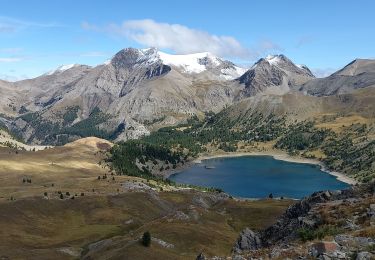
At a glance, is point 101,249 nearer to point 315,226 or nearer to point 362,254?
point 315,226

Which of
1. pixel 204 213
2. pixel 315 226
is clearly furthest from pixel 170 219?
pixel 315 226

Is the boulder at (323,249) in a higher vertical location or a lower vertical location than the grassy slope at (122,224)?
higher

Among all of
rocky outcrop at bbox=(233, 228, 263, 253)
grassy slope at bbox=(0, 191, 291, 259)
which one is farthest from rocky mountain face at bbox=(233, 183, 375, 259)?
grassy slope at bbox=(0, 191, 291, 259)

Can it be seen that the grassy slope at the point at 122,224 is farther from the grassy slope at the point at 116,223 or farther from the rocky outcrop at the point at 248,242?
the rocky outcrop at the point at 248,242

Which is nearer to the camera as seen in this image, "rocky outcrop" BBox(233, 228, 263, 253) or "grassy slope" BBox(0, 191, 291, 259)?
"rocky outcrop" BBox(233, 228, 263, 253)

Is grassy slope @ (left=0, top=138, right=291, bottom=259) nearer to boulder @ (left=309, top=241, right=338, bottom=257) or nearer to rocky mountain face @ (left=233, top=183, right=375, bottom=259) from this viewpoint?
rocky mountain face @ (left=233, top=183, right=375, bottom=259)

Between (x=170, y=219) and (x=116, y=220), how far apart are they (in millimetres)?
33384

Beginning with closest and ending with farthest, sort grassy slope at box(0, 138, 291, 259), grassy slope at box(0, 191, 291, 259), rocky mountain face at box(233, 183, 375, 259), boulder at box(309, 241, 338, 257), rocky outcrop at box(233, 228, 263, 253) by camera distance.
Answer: boulder at box(309, 241, 338, 257), rocky mountain face at box(233, 183, 375, 259), rocky outcrop at box(233, 228, 263, 253), grassy slope at box(0, 191, 291, 259), grassy slope at box(0, 138, 291, 259)

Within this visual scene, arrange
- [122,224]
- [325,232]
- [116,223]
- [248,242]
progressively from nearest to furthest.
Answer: [325,232] → [248,242] → [122,224] → [116,223]

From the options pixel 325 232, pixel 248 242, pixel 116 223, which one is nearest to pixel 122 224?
pixel 116 223

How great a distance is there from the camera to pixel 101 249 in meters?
87.1

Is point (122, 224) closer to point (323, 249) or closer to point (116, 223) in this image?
point (116, 223)

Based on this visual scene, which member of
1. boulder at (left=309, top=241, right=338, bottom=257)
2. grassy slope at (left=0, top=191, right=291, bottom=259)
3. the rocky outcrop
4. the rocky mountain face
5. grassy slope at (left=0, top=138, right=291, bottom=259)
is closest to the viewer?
boulder at (left=309, top=241, right=338, bottom=257)

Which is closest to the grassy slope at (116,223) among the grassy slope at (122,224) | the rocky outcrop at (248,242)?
the grassy slope at (122,224)
